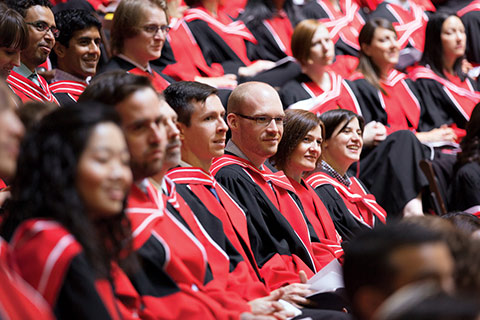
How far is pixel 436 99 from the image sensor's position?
5457mm

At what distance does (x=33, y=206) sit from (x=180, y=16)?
389 centimetres

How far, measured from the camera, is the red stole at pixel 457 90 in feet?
17.8

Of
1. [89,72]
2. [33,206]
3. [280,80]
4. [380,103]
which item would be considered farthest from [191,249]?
[380,103]

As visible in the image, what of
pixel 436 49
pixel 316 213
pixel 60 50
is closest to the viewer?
pixel 316 213

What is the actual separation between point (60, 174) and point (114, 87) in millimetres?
531

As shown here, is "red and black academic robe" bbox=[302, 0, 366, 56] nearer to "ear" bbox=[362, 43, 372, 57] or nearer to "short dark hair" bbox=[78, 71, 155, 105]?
"ear" bbox=[362, 43, 372, 57]

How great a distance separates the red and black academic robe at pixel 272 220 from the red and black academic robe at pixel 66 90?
2.90ft

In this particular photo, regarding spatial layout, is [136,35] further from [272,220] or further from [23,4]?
[272,220]

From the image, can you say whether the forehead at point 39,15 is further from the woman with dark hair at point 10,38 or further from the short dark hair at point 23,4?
the woman with dark hair at point 10,38

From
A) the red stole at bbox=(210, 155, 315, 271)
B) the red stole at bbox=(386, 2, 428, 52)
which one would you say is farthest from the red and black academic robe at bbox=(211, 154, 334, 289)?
the red stole at bbox=(386, 2, 428, 52)

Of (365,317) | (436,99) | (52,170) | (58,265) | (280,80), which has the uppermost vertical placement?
(52,170)

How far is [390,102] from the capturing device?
16.7ft

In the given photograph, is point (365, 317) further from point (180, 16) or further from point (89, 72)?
point (180, 16)

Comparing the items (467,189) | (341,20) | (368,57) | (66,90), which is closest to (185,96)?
(66,90)
